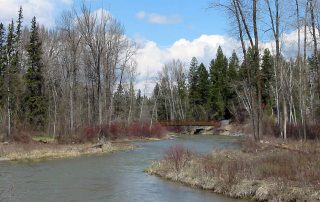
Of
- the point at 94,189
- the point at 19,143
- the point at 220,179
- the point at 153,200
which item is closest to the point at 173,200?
the point at 153,200

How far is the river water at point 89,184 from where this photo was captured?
16.8 metres

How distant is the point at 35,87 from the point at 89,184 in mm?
36670

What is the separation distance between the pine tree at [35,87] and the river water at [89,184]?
80.7ft

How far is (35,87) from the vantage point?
5459 cm

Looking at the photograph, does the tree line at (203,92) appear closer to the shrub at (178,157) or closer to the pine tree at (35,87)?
the pine tree at (35,87)

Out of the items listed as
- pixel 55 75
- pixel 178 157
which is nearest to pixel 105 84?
pixel 55 75

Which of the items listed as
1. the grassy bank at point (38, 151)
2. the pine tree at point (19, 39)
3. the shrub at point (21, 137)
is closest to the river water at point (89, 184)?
the grassy bank at point (38, 151)

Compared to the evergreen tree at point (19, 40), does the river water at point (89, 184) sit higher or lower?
lower

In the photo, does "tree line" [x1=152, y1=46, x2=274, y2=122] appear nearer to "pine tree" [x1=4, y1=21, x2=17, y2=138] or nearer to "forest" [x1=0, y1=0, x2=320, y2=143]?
"forest" [x1=0, y1=0, x2=320, y2=143]

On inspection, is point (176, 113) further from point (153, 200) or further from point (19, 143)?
point (153, 200)

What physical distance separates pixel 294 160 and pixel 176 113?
3253 inches

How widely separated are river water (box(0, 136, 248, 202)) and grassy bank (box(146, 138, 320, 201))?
22.9 inches

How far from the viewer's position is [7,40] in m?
58.8

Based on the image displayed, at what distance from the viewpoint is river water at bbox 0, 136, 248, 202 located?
55.0 ft
